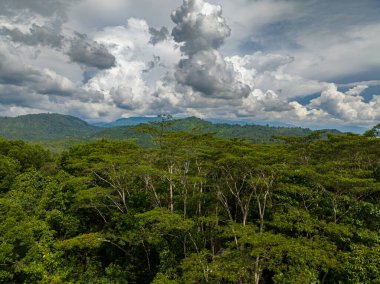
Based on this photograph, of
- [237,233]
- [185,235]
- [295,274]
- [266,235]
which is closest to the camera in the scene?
[295,274]

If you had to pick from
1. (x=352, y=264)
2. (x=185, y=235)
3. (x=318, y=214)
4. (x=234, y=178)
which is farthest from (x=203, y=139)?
(x=352, y=264)

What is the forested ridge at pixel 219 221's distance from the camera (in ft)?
56.1

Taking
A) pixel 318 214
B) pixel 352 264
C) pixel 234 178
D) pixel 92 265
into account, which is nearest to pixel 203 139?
pixel 234 178

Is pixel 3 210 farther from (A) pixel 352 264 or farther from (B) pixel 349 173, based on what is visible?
(B) pixel 349 173

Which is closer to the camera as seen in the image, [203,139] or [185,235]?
[185,235]

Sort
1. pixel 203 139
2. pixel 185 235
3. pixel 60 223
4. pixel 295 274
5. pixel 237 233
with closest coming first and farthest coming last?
pixel 295 274, pixel 237 233, pixel 185 235, pixel 60 223, pixel 203 139

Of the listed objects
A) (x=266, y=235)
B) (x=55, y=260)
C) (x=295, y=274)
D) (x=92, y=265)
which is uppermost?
(x=266, y=235)

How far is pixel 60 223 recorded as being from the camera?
29812 millimetres

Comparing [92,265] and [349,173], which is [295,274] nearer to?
[349,173]

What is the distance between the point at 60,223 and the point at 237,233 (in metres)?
20.7

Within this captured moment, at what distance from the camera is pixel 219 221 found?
2798cm

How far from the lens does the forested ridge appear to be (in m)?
17.1

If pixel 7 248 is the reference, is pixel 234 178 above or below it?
above

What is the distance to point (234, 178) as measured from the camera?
26.9 m
